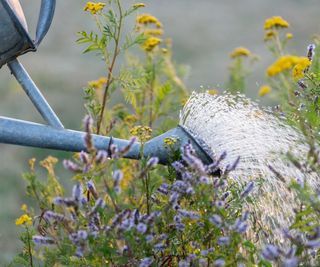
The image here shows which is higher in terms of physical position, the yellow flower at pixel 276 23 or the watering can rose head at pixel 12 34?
the watering can rose head at pixel 12 34

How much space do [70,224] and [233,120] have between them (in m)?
0.69

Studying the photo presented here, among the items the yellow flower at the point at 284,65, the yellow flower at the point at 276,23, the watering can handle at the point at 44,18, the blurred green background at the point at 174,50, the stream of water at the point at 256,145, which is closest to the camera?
the stream of water at the point at 256,145

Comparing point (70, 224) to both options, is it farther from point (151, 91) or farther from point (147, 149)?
point (151, 91)

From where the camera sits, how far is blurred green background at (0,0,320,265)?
5.91 meters

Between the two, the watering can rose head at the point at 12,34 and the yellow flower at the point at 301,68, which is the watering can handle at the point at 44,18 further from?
the yellow flower at the point at 301,68

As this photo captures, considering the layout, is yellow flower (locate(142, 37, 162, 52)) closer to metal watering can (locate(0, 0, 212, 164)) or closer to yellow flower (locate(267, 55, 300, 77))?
yellow flower (locate(267, 55, 300, 77))

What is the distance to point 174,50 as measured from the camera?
7.68 meters

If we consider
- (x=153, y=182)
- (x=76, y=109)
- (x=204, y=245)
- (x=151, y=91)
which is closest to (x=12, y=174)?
(x=76, y=109)

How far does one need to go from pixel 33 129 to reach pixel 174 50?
5.12 meters

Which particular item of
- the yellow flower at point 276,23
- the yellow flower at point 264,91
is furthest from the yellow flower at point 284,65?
the yellow flower at point 276,23

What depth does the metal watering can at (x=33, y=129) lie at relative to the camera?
257cm

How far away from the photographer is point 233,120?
2654 mm

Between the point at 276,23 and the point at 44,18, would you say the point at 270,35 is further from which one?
the point at 44,18

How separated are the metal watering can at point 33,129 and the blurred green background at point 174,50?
236 centimetres
